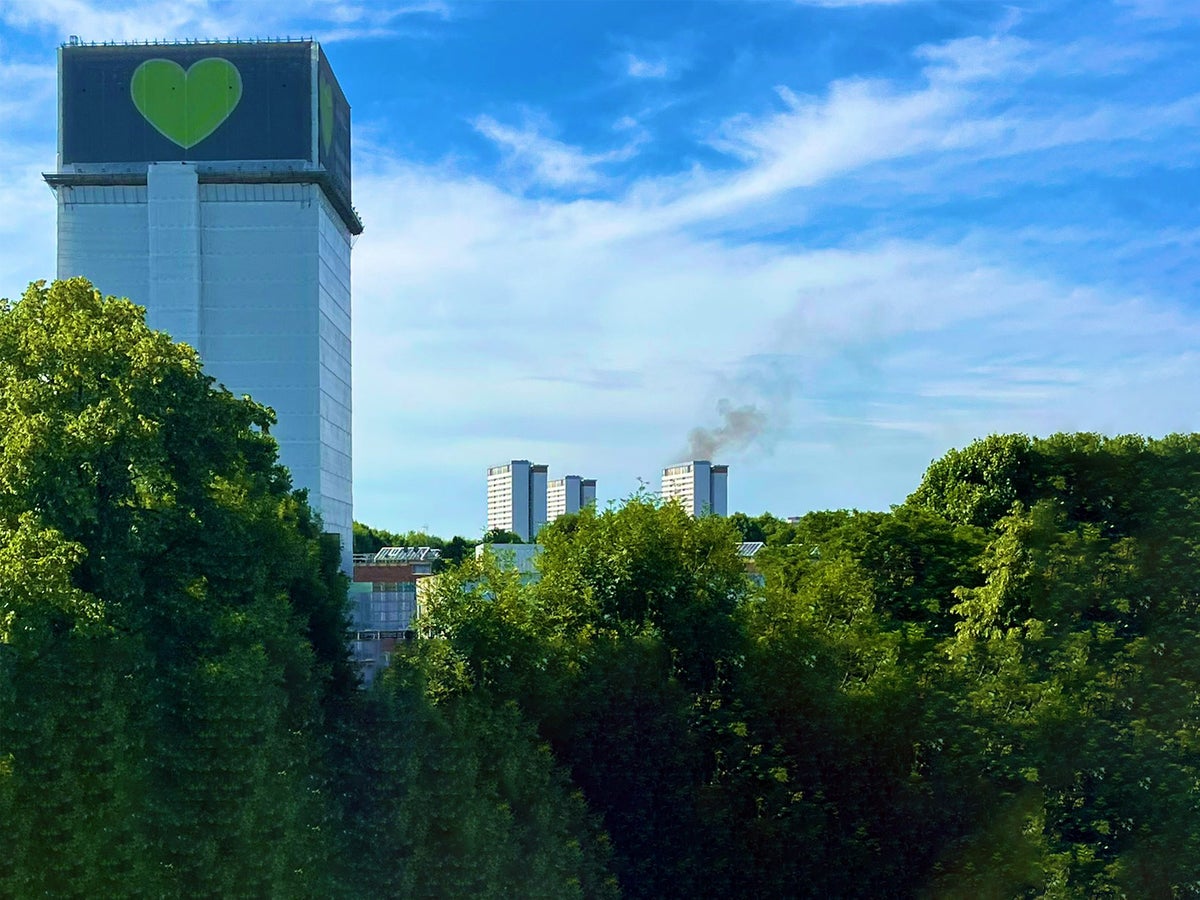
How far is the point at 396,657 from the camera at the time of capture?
3416cm

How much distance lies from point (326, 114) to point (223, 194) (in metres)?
12.6

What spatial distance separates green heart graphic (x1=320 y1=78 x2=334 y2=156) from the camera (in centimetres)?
12075

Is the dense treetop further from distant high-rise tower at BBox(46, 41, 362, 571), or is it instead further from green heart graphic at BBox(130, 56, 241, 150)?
green heart graphic at BBox(130, 56, 241, 150)

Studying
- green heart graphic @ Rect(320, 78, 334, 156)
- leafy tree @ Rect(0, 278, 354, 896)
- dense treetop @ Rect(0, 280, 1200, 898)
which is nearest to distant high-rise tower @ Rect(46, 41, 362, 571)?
green heart graphic @ Rect(320, 78, 334, 156)

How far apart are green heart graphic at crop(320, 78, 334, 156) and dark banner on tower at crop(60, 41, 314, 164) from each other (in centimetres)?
274

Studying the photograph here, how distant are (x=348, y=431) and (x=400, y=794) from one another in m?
105

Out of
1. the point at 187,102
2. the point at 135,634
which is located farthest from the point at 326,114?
the point at 135,634

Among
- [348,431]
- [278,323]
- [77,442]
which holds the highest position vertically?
[278,323]

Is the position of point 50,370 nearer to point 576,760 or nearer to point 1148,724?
point 576,760

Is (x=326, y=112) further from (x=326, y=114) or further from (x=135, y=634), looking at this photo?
(x=135, y=634)

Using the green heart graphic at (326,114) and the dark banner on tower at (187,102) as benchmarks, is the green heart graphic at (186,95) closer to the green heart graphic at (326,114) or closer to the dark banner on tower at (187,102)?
the dark banner on tower at (187,102)

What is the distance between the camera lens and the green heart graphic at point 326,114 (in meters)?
121

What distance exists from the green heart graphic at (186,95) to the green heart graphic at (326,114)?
7.71m

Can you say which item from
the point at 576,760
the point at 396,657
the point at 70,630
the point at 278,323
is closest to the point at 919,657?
the point at 576,760
